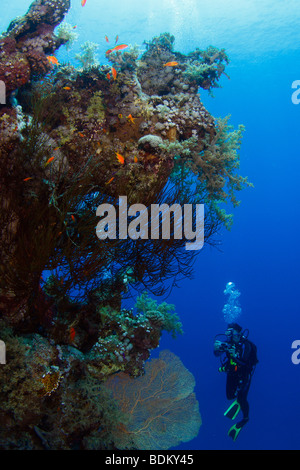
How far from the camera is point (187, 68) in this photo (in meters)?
6.44

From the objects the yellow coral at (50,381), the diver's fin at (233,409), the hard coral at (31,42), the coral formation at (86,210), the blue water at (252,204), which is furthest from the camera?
the blue water at (252,204)

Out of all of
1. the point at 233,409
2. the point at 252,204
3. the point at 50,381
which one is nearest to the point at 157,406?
the point at 50,381

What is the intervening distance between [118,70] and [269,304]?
65454 mm

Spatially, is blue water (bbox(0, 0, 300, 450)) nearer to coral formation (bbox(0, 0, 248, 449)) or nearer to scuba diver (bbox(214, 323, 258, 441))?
scuba diver (bbox(214, 323, 258, 441))

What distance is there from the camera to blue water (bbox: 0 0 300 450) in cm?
3078

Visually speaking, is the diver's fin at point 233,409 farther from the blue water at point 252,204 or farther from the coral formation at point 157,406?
the blue water at point 252,204

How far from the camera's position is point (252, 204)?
73000 mm

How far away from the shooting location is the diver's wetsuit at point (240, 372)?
8859 millimetres

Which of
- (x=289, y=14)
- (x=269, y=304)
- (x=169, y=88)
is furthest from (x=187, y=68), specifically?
(x=269, y=304)

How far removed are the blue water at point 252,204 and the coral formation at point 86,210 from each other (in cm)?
2604

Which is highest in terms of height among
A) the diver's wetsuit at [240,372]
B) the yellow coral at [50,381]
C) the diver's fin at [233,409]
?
the yellow coral at [50,381]

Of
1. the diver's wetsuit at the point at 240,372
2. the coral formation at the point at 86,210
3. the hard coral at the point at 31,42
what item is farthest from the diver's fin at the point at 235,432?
the hard coral at the point at 31,42

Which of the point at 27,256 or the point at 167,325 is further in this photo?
the point at 167,325

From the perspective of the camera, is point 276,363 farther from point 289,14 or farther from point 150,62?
point 150,62
